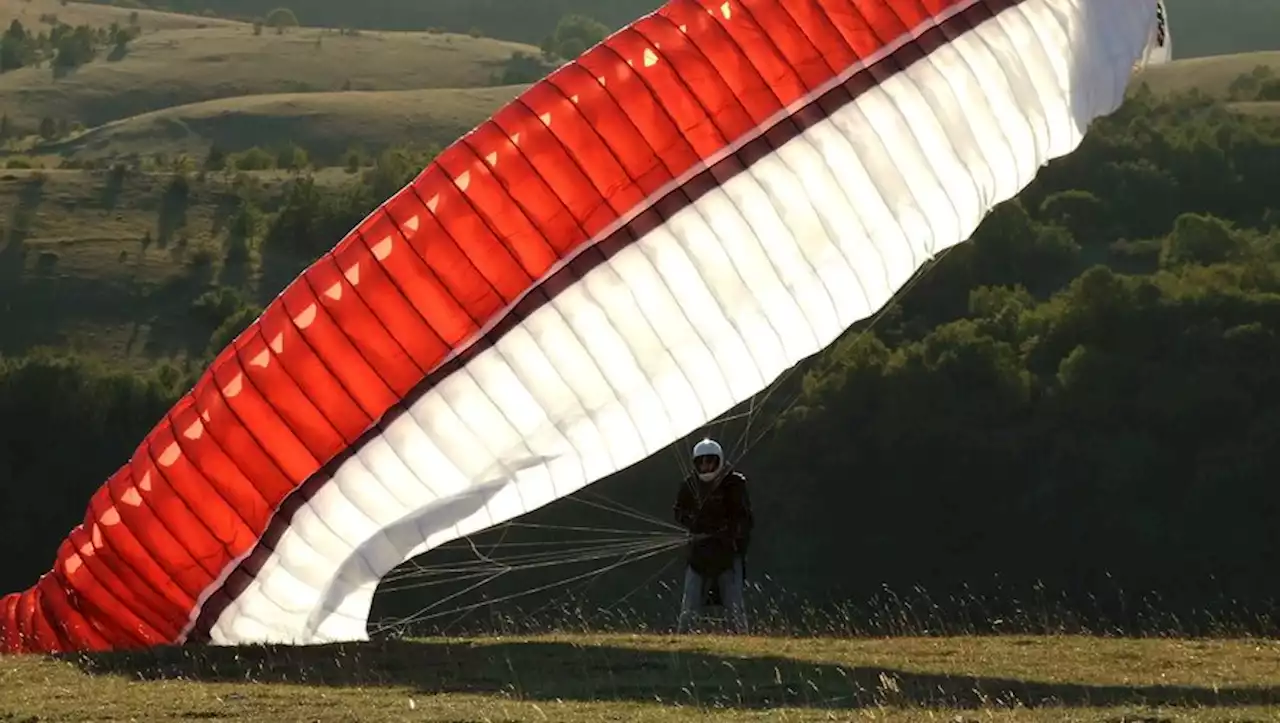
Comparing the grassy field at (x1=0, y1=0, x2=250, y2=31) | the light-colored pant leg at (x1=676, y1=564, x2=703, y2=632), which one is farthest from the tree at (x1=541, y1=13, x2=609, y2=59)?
the light-colored pant leg at (x1=676, y1=564, x2=703, y2=632)

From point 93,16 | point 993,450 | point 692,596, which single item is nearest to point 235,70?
point 93,16

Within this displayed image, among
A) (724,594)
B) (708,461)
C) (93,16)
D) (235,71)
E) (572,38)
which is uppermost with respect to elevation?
(708,461)

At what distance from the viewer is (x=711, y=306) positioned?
12.1 meters

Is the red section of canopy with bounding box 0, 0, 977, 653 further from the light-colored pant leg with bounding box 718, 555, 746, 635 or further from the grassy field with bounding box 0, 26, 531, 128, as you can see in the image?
the grassy field with bounding box 0, 26, 531, 128

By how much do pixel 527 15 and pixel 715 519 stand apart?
16938 cm

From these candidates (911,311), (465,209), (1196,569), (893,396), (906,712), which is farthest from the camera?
(911,311)

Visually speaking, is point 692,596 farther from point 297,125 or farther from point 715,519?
point 297,125

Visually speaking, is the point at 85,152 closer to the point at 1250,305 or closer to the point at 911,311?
the point at 911,311

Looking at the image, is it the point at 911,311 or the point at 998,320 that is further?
the point at 911,311

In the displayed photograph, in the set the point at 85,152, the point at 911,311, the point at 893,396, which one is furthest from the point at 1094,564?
the point at 85,152

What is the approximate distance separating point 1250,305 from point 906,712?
40.4 meters

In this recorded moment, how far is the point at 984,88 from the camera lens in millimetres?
12250

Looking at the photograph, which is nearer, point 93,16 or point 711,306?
point 711,306

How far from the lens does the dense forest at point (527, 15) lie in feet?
529
